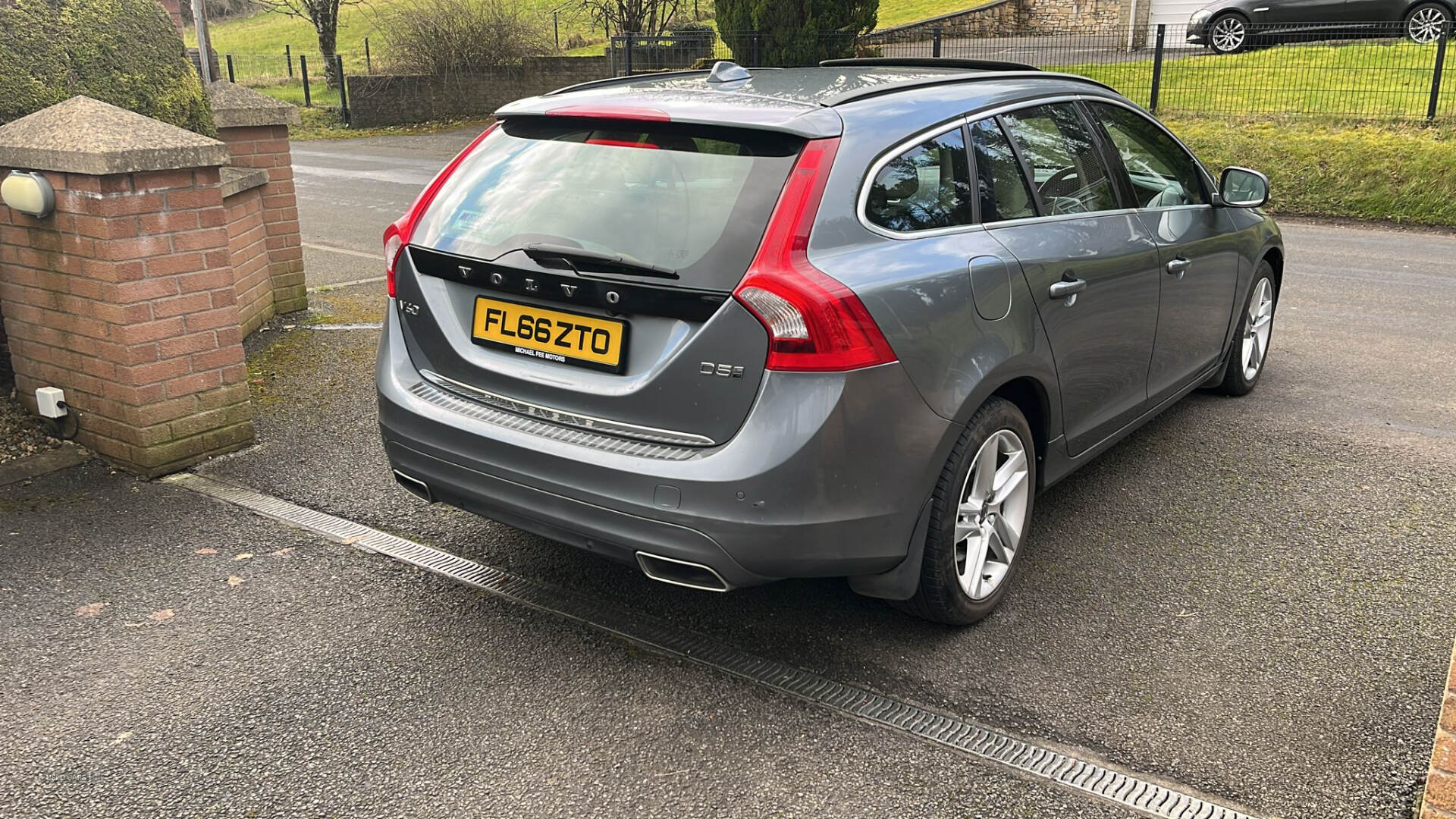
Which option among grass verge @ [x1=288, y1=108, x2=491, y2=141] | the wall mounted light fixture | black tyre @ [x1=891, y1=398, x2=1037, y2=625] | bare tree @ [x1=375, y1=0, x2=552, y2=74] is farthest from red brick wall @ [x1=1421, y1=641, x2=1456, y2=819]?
bare tree @ [x1=375, y1=0, x2=552, y2=74]

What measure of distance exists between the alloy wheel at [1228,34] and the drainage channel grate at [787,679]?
779 inches

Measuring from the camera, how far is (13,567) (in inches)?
150

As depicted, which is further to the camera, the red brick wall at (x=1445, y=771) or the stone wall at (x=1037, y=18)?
the stone wall at (x=1037, y=18)

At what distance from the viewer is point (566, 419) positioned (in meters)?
3.09

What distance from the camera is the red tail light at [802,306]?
109 inches

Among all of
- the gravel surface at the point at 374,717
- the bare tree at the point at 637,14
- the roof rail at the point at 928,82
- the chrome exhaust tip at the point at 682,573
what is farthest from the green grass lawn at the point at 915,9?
the chrome exhaust tip at the point at 682,573

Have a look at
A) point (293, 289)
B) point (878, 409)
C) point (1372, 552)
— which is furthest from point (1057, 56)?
point (878, 409)

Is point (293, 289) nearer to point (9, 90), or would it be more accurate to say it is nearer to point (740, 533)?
point (9, 90)

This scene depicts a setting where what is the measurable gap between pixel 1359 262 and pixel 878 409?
845 centimetres

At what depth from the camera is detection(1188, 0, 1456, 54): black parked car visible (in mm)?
18328

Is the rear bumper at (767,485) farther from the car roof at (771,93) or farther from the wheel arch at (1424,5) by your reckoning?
the wheel arch at (1424,5)

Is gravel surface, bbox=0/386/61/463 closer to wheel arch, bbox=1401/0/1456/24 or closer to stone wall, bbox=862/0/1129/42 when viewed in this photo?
wheel arch, bbox=1401/0/1456/24

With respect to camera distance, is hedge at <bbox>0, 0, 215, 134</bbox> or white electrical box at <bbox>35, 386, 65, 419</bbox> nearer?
white electrical box at <bbox>35, 386, 65, 419</bbox>

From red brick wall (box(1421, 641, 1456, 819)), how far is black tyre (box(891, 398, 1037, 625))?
1.24 meters
